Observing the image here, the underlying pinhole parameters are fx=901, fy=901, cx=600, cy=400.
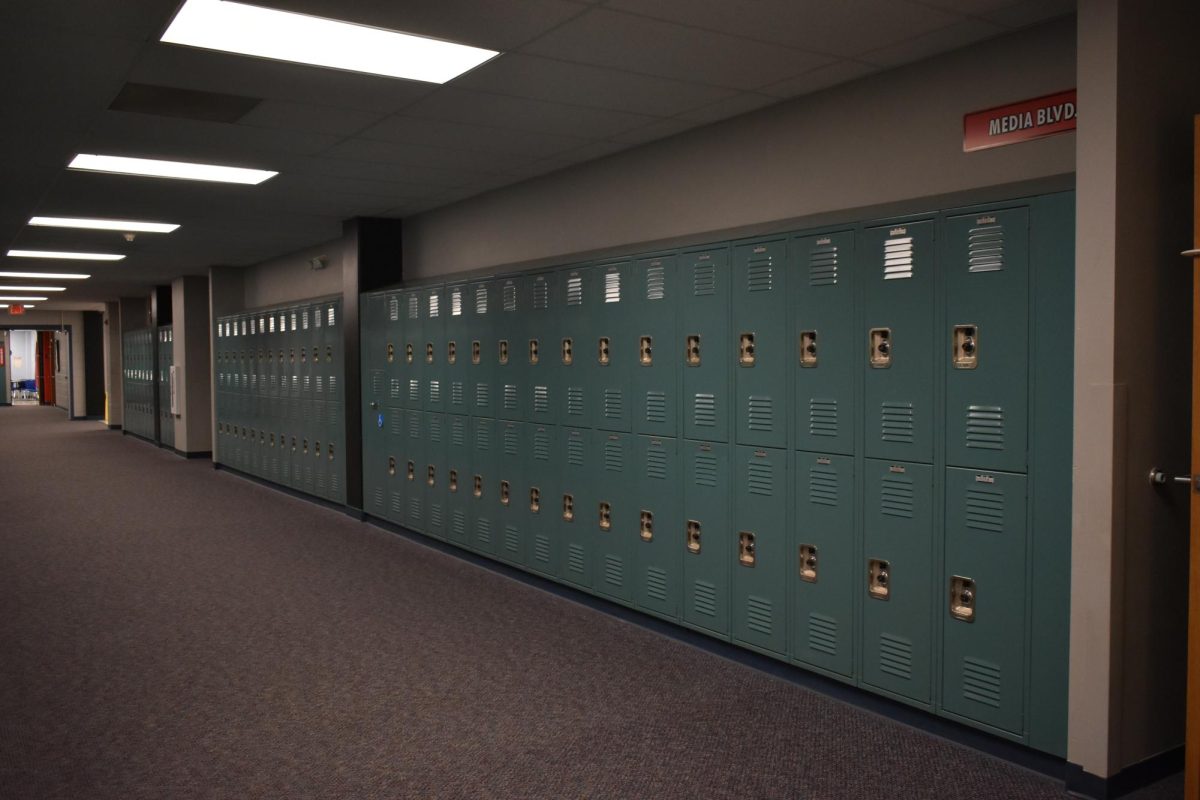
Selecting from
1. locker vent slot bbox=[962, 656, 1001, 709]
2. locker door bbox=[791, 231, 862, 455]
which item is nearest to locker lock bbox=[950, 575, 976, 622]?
locker vent slot bbox=[962, 656, 1001, 709]

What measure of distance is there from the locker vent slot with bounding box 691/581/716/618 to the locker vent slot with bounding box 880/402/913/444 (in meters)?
1.20

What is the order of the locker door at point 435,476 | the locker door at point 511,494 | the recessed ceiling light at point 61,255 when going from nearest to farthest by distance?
the locker door at point 511,494
the locker door at point 435,476
the recessed ceiling light at point 61,255

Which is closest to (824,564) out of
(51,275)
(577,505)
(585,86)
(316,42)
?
(577,505)

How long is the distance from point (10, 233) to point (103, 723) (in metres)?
5.95

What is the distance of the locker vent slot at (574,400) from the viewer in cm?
496

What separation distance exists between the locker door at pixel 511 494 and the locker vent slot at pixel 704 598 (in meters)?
1.51

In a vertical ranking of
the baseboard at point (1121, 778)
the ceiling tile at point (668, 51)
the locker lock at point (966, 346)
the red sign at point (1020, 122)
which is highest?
the ceiling tile at point (668, 51)

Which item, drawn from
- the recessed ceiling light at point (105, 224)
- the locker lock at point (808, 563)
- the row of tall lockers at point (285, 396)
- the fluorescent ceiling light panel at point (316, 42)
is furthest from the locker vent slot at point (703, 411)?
the recessed ceiling light at point (105, 224)

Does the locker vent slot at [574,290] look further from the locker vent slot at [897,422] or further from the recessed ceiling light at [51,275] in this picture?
the recessed ceiling light at [51,275]

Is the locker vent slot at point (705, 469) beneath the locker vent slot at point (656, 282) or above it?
beneath

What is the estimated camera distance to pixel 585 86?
150 inches

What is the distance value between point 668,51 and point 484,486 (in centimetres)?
330

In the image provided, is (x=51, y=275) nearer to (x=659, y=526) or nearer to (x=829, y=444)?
(x=659, y=526)

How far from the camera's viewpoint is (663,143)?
15.9ft
